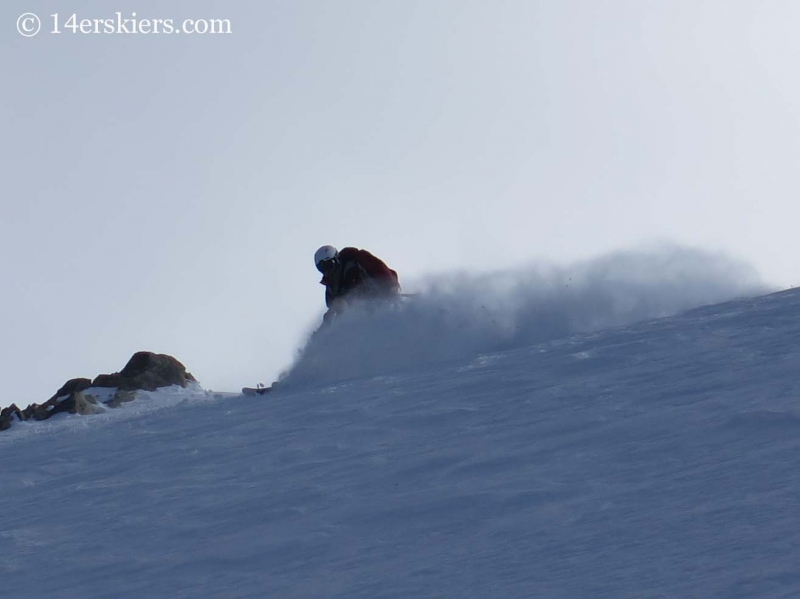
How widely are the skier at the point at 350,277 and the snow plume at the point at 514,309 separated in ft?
1.23

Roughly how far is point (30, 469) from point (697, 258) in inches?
360

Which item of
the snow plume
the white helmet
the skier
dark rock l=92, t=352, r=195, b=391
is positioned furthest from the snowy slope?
dark rock l=92, t=352, r=195, b=391

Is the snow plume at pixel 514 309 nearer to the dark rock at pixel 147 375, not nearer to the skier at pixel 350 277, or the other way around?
the skier at pixel 350 277

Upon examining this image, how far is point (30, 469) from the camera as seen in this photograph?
11.3m

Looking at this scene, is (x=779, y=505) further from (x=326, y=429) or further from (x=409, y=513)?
(x=326, y=429)

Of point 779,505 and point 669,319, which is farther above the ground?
point 669,319

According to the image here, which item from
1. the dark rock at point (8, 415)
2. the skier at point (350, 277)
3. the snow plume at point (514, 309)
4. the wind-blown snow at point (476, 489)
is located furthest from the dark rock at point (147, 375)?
the wind-blown snow at point (476, 489)

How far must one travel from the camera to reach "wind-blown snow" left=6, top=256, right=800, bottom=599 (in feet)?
18.4

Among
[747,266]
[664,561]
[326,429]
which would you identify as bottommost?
[664,561]

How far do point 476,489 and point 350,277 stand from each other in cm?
910

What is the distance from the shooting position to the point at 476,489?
23.6 feet

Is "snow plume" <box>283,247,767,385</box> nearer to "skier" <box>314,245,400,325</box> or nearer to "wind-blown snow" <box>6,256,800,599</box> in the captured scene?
"skier" <box>314,245,400,325</box>

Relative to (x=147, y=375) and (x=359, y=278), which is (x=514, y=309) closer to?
(x=359, y=278)

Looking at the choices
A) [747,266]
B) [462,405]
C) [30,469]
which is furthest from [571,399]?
[747,266]
